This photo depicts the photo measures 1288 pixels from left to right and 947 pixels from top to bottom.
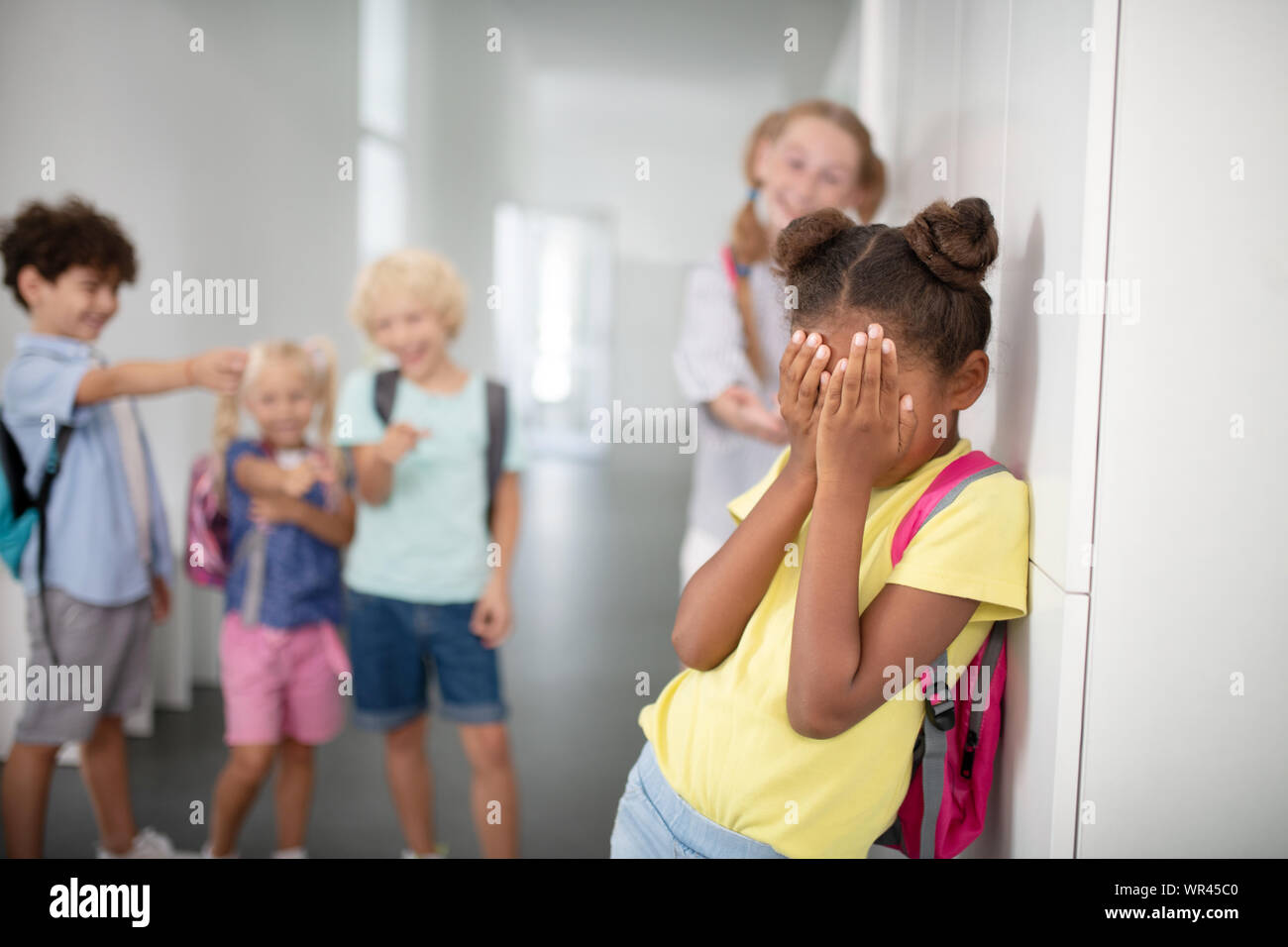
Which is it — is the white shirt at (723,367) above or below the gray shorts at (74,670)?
above

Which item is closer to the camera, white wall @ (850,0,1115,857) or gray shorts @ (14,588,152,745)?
white wall @ (850,0,1115,857)

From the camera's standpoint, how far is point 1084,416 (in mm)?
778

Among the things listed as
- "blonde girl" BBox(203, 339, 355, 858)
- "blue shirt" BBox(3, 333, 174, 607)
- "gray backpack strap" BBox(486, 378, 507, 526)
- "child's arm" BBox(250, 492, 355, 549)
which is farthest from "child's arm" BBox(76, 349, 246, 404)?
"gray backpack strap" BBox(486, 378, 507, 526)

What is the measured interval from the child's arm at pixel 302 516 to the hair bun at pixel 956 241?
131cm

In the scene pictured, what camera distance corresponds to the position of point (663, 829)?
0.91m

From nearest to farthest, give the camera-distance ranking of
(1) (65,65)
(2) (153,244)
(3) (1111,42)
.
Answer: (3) (1111,42) < (1) (65,65) < (2) (153,244)

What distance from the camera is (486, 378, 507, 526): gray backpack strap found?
5.72 feet

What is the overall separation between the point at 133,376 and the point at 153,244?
1.21 meters

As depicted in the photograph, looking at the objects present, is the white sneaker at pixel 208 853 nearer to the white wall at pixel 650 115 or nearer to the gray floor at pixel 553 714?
the gray floor at pixel 553 714

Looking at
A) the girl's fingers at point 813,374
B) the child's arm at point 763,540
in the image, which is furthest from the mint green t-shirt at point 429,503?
the girl's fingers at point 813,374

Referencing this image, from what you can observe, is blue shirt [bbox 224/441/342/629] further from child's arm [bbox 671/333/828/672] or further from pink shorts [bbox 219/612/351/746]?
child's arm [bbox 671/333/828/672]

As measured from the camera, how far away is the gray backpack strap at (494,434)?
5.72 ft
